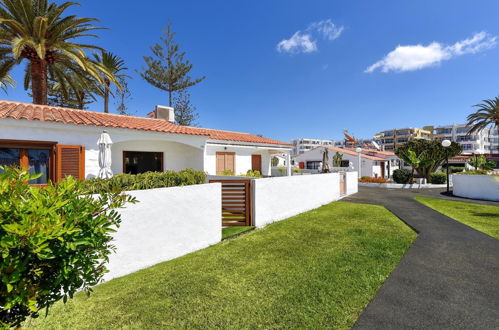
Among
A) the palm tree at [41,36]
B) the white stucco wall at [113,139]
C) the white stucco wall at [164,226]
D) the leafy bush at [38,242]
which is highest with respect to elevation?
the palm tree at [41,36]

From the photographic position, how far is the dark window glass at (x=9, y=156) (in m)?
8.59

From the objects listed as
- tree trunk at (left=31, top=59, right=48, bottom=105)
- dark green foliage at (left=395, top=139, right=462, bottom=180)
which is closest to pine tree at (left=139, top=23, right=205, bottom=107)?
tree trunk at (left=31, top=59, right=48, bottom=105)

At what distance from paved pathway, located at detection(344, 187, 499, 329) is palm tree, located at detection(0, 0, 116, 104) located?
51.5ft

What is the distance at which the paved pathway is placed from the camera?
12.3 feet

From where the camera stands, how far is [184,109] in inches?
1383

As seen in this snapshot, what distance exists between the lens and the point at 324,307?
4.13 metres

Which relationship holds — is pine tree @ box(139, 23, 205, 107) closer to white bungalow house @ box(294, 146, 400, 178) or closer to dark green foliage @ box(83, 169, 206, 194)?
white bungalow house @ box(294, 146, 400, 178)

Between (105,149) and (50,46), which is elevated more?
(50,46)

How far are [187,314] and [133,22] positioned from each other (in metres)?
29.5

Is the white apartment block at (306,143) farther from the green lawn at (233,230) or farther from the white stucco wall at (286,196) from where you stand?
the green lawn at (233,230)

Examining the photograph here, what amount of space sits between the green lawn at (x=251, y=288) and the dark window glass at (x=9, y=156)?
24.0 feet

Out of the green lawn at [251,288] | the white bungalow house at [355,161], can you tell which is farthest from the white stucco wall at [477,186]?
the green lawn at [251,288]

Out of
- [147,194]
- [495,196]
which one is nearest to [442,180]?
[495,196]

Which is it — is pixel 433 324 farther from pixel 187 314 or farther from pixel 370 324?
pixel 187 314
